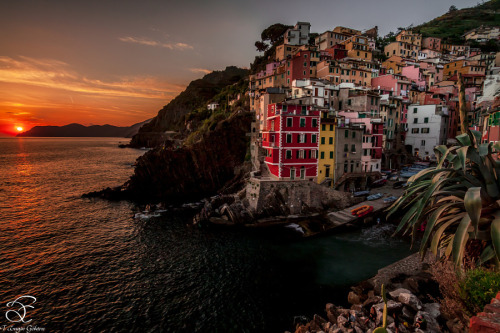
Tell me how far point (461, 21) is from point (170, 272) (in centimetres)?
21579

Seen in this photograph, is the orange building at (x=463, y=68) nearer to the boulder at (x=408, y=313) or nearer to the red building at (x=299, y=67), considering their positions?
the red building at (x=299, y=67)

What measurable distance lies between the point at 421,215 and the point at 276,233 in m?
25.8

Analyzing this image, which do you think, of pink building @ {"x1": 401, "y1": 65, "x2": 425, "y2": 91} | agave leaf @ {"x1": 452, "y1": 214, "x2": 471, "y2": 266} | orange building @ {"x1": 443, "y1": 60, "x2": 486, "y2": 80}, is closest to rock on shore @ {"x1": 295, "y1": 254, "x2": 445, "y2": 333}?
agave leaf @ {"x1": 452, "y1": 214, "x2": 471, "y2": 266}

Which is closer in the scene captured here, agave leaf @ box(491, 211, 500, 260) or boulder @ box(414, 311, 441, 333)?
agave leaf @ box(491, 211, 500, 260)

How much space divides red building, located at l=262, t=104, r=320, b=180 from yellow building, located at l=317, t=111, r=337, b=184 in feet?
3.17

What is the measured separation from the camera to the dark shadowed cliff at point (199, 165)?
196ft

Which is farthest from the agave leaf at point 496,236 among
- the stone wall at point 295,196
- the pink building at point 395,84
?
the pink building at point 395,84

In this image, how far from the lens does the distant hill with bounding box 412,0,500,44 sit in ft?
448

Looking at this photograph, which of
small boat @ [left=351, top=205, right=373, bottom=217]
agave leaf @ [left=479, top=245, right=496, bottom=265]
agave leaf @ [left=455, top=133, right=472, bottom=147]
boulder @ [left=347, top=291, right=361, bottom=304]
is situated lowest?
boulder @ [left=347, top=291, right=361, bottom=304]

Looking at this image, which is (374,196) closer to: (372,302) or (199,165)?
(372,302)

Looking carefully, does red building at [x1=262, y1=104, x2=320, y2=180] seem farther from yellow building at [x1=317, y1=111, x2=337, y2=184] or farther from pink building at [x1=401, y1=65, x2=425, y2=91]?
pink building at [x1=401, y1=65, x2=425, y2=91]

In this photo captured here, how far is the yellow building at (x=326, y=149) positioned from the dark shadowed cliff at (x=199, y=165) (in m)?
21.4

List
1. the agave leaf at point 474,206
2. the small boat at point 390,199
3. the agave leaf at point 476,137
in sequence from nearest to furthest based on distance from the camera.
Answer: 1. the agave leaf at point 474,206
2. the agave leaf at point 476,137
3. the small boat at point 390,199

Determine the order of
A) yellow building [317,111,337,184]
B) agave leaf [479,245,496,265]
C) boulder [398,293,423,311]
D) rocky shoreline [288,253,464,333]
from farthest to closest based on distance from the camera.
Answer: yellow building [317,111,337,184] < boulder [398,293,423,311] < rocky shoreline [288,253,464,333] < agave leaf [479,245,496,265]
